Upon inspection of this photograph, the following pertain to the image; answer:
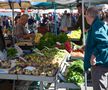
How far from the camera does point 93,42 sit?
422 centimetres

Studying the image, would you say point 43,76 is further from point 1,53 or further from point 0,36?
point 0,36

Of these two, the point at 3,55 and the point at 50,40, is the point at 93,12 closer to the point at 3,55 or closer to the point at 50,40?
the point at 3,55

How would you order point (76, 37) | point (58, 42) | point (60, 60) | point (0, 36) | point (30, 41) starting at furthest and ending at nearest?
point (76, 37), point (30, 41), point (58, 42), point (0, 36), point (60, 60)

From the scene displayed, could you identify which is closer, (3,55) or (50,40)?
(3,55)

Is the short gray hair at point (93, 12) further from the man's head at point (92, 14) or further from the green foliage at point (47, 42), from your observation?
the green foliage at point (47, 42)

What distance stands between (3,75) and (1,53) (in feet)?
3.56

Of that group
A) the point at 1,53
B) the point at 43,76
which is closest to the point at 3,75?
the point at 43,76

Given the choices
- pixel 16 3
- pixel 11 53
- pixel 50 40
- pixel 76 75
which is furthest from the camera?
pixel 16 3

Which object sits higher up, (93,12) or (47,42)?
(93,12)

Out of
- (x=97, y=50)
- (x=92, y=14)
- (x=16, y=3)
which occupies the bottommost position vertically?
(x=16, y=3)

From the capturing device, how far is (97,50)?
4.21m

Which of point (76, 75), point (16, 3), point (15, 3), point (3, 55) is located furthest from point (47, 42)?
point (16, 3)

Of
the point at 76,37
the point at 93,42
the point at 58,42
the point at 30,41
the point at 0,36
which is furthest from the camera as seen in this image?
the point at 76,37

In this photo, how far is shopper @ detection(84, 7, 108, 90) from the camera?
13.7 feet
